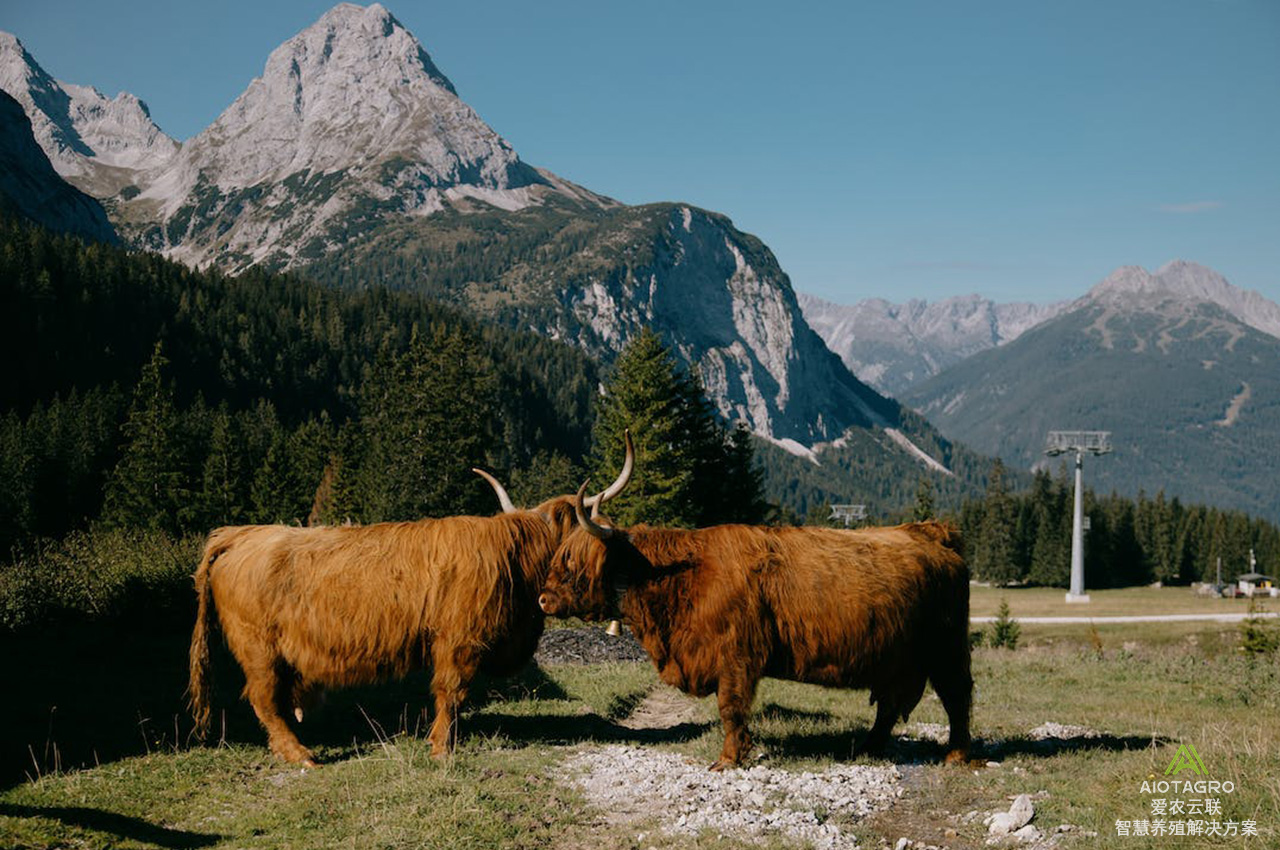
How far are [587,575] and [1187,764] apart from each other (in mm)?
6341

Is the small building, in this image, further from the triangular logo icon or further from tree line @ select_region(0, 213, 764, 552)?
the triangular logo icon

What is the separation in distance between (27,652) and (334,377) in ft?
526

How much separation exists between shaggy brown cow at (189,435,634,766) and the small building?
114475mm

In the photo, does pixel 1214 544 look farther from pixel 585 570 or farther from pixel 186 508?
pixel 585 570

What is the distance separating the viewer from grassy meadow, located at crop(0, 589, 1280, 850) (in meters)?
7.52

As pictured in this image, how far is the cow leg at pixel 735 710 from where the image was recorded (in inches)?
373

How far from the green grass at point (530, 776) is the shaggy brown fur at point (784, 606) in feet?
3.02

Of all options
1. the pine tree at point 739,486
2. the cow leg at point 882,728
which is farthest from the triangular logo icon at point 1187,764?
the pine tree at point 739,486

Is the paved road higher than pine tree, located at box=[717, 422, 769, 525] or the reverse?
the reverse

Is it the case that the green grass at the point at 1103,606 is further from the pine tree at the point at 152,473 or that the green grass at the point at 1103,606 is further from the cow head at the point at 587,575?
the cow head at the point at 587,575

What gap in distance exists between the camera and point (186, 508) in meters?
61.8

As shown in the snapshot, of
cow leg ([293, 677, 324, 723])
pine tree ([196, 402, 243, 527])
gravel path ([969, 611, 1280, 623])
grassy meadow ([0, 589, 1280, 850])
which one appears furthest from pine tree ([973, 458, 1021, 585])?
cow leg ([293, 677, 324, 723])

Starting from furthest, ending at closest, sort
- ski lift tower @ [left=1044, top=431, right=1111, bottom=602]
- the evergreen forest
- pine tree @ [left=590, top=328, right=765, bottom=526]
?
ski lift tower @ [left=1044, top=431, right=1111, bottom=602]
the evergreen forest
pine tree @ [left=590, top=328, right=765, bottom=526]

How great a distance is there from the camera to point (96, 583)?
1691cm
